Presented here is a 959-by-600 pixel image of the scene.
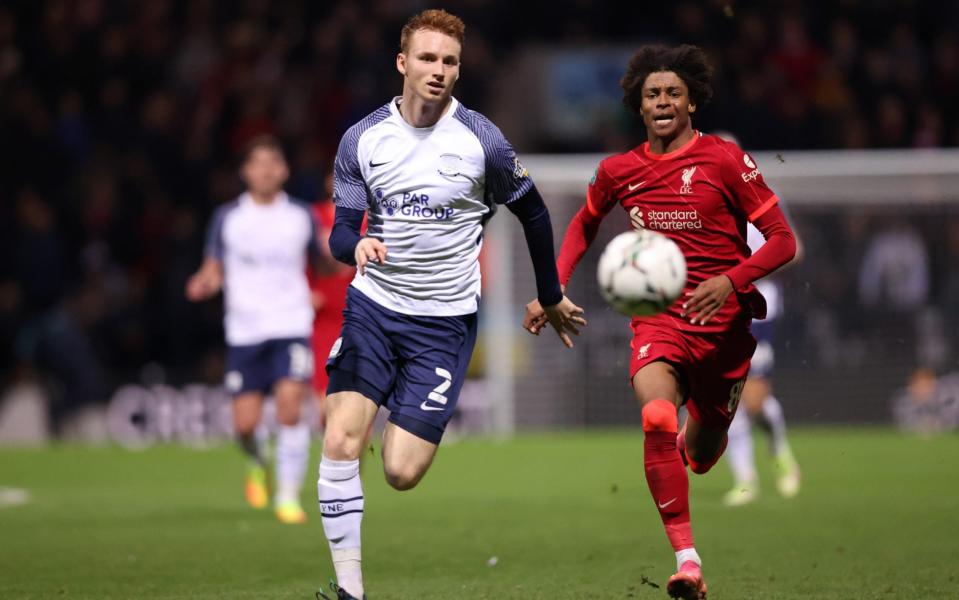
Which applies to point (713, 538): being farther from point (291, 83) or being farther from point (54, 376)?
point (291, 83)

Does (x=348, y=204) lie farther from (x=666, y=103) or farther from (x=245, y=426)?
(x=245, y=426)

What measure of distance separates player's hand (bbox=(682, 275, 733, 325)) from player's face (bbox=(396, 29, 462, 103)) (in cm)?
131

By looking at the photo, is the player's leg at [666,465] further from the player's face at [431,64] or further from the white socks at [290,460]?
the white socks at [290,460]

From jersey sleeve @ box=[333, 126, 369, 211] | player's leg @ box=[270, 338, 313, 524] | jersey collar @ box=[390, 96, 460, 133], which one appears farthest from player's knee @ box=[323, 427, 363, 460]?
player's leg @ box=[270, 338, 313, 524]

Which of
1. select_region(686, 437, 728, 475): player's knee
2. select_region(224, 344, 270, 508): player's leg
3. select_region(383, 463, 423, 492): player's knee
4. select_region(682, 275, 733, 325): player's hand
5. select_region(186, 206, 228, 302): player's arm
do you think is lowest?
select_region(224, 344, 270, 508): player's leg

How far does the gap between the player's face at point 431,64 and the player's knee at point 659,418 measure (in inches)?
60.8

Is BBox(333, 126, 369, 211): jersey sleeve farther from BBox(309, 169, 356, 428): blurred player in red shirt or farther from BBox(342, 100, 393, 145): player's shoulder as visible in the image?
BBox(309, 169, 356, 428): blurred player in red shirt

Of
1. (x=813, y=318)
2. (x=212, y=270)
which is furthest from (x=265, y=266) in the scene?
(x=813, y=318)

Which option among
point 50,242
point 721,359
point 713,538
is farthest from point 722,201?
Result: point 50,242

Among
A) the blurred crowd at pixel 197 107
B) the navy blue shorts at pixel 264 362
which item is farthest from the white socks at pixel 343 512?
the blurred crowd at pixel 197 107

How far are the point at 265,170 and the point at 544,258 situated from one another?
4.64 meters

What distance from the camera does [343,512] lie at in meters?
6.07

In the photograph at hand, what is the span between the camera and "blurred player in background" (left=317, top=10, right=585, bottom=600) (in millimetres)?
6172

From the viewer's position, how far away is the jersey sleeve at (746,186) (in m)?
6.64
